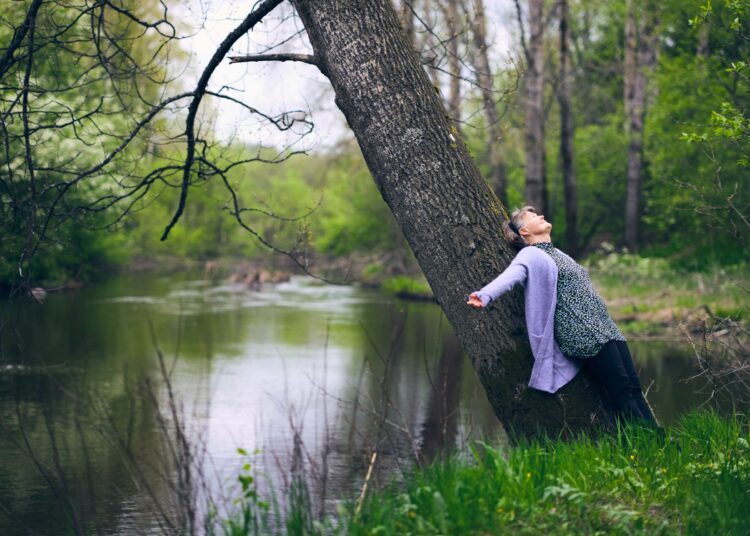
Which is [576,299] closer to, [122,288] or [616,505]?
[616,505]

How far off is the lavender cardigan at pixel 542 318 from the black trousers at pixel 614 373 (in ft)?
0.40

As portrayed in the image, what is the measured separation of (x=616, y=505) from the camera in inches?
176

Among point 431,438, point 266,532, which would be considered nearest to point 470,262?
point 266,532

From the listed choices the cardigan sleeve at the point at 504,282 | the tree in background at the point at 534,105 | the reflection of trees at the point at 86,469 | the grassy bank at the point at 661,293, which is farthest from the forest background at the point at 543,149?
the cardigan sleeve at the point at 504,282

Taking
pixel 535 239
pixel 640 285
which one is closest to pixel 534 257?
pixel 535 239

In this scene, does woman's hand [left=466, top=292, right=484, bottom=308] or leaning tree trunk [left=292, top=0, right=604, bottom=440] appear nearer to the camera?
woman's hand [left=466, top=292, right=484, bottom=308]

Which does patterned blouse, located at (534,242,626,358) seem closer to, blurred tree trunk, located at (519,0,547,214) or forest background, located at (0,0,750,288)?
forest background, located at (0,0,750,288)

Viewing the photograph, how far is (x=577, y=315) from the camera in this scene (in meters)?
5.47

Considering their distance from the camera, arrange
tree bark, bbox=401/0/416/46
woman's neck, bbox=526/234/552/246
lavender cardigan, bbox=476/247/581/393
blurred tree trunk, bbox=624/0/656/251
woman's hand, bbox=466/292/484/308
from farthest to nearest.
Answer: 1. blurred tree trunk, bbox=624/0/656/251
2. tree bark, bbox=401/0/416/46
3. woman's neck, bbox=526/234/552/246
4. lavender cardigan, bbox=476/247/581/393
5. woman's hand, bbox=466/292/484/308

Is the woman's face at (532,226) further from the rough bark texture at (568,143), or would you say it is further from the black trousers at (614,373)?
the rough bark texture at (568,143)

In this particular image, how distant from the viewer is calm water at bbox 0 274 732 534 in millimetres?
5070

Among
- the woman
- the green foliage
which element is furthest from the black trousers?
the green foliage

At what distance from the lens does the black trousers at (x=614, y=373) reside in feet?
17.7

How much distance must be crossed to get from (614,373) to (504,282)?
2.82ft
